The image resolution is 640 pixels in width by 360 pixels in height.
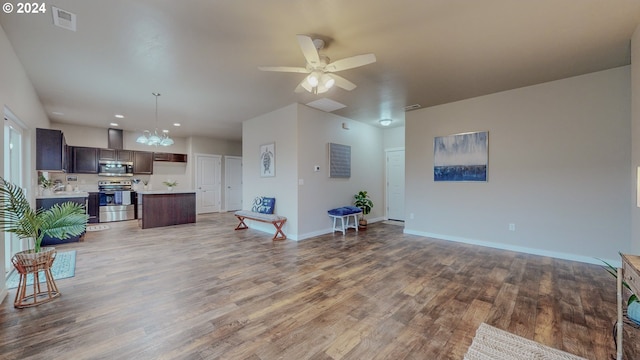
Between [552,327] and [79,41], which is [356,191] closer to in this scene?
[552,327]

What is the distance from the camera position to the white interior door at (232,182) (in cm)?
937

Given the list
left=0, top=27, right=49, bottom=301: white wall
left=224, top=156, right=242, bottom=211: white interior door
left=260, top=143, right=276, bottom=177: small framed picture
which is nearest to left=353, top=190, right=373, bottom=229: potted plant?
left=260, top=143, right=276, bottom=177: small framed picture

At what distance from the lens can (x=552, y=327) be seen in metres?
2.09

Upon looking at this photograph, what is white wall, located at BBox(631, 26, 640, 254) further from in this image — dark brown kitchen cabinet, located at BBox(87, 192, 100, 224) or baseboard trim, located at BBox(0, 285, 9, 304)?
dark brown kitchen cabinet, located at BBox(87, 192, 100, 224)

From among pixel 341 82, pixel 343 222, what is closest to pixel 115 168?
pixel 343 222

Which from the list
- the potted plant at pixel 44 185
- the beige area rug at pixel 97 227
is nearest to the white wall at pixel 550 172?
the beige area rug at pixel 97 227

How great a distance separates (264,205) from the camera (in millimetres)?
5543

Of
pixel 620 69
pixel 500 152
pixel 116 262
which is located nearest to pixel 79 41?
pixel 116 262

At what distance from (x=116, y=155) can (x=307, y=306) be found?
26.5 ft

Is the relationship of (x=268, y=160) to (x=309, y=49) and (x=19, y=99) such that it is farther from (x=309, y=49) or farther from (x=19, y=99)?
(x=19, y=99)

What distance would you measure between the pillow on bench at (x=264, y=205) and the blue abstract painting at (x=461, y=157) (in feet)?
11.4

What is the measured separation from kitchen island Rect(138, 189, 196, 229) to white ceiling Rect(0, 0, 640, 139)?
2.50 m

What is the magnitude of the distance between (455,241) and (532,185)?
5.22 ft

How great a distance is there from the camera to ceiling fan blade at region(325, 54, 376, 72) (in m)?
2.42
